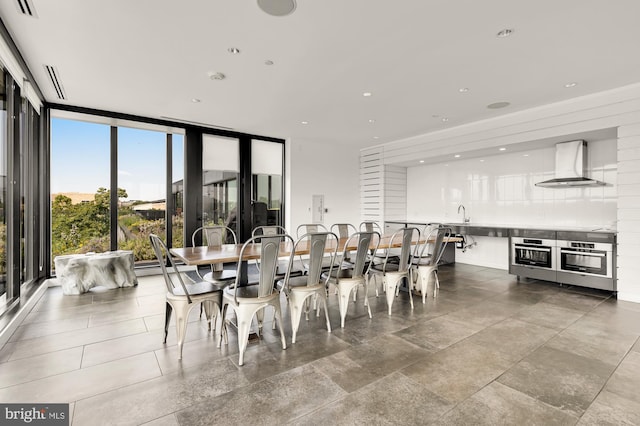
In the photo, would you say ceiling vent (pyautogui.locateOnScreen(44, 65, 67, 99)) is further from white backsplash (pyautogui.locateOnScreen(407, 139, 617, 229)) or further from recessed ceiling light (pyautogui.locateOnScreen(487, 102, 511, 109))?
white backsplash (pyautogui.locateOnScreen(407, 139, 617, 229))

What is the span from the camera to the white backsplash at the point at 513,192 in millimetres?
5004

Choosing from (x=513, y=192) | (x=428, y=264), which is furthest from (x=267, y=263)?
(x=513, y=192)

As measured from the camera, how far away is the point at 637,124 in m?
4.03

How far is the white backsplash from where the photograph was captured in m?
5.00

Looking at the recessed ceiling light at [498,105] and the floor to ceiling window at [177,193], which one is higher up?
the recessed ceiling light at [498,105]

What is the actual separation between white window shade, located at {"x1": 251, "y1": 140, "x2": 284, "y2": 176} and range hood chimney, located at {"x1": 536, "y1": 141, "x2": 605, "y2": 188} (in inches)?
199

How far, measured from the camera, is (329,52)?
320 cm

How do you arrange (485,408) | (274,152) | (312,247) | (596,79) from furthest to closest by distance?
(274,152), (596,79), (312,247), (485,408)

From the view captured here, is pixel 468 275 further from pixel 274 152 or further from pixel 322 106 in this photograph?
pixel 274 152

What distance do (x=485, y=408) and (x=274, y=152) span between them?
20.1 feet

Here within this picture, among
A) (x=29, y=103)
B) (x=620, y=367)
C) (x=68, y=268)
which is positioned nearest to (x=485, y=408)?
(x=620, y=367)

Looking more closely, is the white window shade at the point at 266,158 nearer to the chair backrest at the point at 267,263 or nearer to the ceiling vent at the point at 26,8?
the ceiling vent at the point at 26,8

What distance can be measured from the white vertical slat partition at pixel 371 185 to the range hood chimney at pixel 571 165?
11.1 ft

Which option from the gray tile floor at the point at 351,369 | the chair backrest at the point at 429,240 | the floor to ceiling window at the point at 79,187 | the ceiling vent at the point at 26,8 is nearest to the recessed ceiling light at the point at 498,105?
the chair backrest at the point at 429,240
